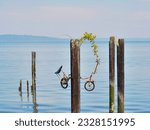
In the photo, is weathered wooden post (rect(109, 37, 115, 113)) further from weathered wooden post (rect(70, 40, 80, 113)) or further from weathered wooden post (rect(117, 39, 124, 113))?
weathered wooden post (rect(70, 40, 80, 113))

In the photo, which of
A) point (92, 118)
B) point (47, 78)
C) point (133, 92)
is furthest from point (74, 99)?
point (47, 78)

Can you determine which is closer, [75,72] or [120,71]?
[75,72]

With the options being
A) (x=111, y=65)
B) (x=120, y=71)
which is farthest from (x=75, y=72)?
(x=120, y=71)

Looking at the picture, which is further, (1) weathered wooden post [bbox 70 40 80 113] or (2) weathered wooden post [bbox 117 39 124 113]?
(2) weathered wooden post [bbox 117 39 124 113]

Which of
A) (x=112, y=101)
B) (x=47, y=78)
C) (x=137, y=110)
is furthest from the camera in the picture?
(x=47, y=78)

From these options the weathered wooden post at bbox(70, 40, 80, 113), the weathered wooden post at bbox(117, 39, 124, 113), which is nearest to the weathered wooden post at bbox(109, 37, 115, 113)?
the weathered wooden post at bbox(117, 39, 124, 113)

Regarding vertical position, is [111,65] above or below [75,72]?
above

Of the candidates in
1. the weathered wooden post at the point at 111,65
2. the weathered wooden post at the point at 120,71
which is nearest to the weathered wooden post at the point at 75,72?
Result: the weathered wooden post at the point at 111,65

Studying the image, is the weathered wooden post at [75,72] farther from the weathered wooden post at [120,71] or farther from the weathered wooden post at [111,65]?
the weathered wooden post at [120,71]

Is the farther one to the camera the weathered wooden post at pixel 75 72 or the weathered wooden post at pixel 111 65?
the weathered wooden post at pixel 111 65

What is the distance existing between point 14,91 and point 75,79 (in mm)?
37140

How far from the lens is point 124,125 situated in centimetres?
1511

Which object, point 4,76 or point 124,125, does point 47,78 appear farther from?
point 124,125

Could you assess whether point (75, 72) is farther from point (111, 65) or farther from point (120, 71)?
point (120, 71)
